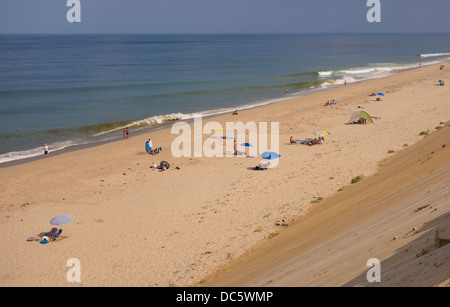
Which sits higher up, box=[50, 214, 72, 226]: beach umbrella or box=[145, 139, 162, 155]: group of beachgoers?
box=[145, 139, 162, 155]: group of beachgoers

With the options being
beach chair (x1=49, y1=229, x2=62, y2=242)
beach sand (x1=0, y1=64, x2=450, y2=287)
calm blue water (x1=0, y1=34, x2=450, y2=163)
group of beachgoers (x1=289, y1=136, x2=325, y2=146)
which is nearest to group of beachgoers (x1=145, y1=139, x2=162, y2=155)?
beach sand (x1=0, y1=64, x2=450, y2=287)

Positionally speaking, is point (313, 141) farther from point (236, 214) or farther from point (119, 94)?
point (119, 94)

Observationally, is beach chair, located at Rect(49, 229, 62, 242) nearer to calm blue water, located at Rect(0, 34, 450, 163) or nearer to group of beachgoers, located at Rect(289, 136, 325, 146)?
calm blue water, located at Rect(0, 34, 450, 163)

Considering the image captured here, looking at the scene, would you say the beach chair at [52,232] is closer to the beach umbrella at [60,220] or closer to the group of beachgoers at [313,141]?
the beach umbrella at [60,220]

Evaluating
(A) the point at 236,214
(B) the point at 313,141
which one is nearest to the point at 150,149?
(B) the point at 313,141

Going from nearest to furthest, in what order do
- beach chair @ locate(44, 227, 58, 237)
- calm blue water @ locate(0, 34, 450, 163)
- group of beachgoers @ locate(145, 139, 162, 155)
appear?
beach chair @ locate(44, 227, 58, 237), group of beachgoers @ locate(145, 139, 162, 155), calm blue water @ locate(0, 34, 450, 163)

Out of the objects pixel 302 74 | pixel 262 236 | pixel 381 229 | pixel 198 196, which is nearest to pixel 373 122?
pixel 198 196
